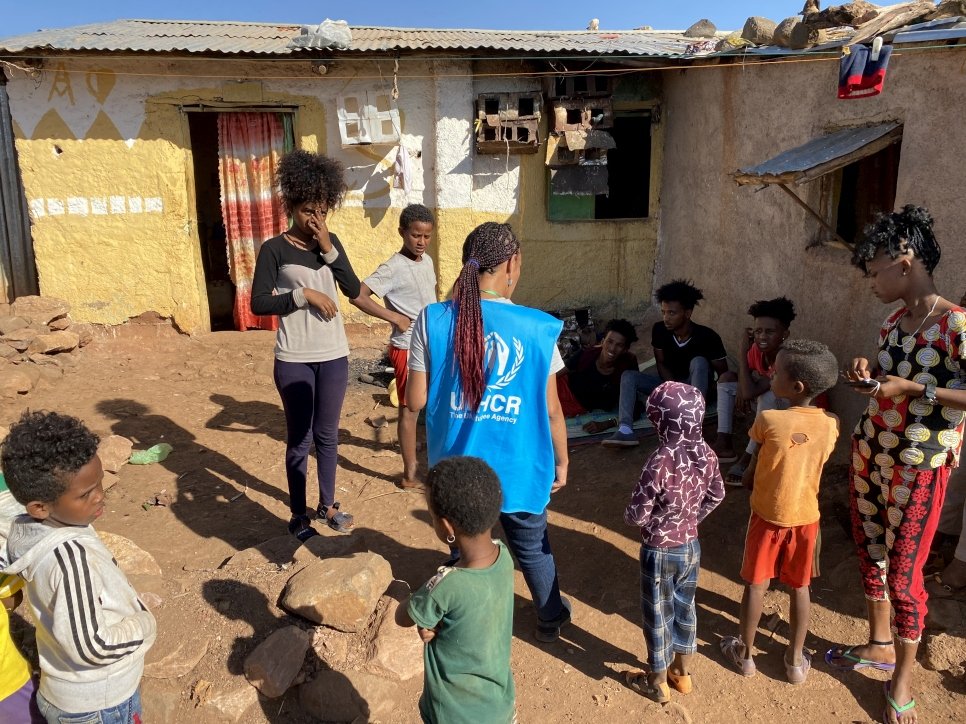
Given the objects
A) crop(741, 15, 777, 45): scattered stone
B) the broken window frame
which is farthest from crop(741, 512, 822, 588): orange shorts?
the broken window frame

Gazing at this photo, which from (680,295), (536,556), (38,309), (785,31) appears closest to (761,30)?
(785,31)

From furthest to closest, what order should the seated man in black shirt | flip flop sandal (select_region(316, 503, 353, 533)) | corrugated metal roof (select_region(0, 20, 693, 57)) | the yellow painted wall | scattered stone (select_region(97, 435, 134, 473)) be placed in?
1. the yellow painted wall
2. corrugated metal roof (select_region(0, 20, 693, 57))
3. the seated man in black shirt
4. scattered stone (select_region(97, 435, 134, 473))
5. flip flop sandal (select_region(316, 503, 353, 533))

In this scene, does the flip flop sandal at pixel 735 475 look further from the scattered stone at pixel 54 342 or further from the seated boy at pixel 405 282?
the scattered stone at pixel 54 342

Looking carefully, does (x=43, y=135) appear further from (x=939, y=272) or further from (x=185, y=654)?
(x=939, y=272)

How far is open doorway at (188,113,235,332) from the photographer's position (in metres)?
10.2

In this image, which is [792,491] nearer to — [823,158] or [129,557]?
[823,158]

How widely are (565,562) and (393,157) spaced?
5.29 m

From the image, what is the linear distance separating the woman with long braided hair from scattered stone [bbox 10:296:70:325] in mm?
6202

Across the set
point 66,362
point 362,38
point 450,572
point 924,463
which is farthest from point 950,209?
point 66,362

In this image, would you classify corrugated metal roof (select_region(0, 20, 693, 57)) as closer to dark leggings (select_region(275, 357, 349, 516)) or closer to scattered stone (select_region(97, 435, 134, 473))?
scattered stone (select_region(97, 435, 134, 473))

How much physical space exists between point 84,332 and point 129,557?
16.8ft

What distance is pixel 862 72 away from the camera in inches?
165

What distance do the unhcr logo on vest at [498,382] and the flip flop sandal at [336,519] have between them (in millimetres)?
1753

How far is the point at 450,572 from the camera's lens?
219cm
